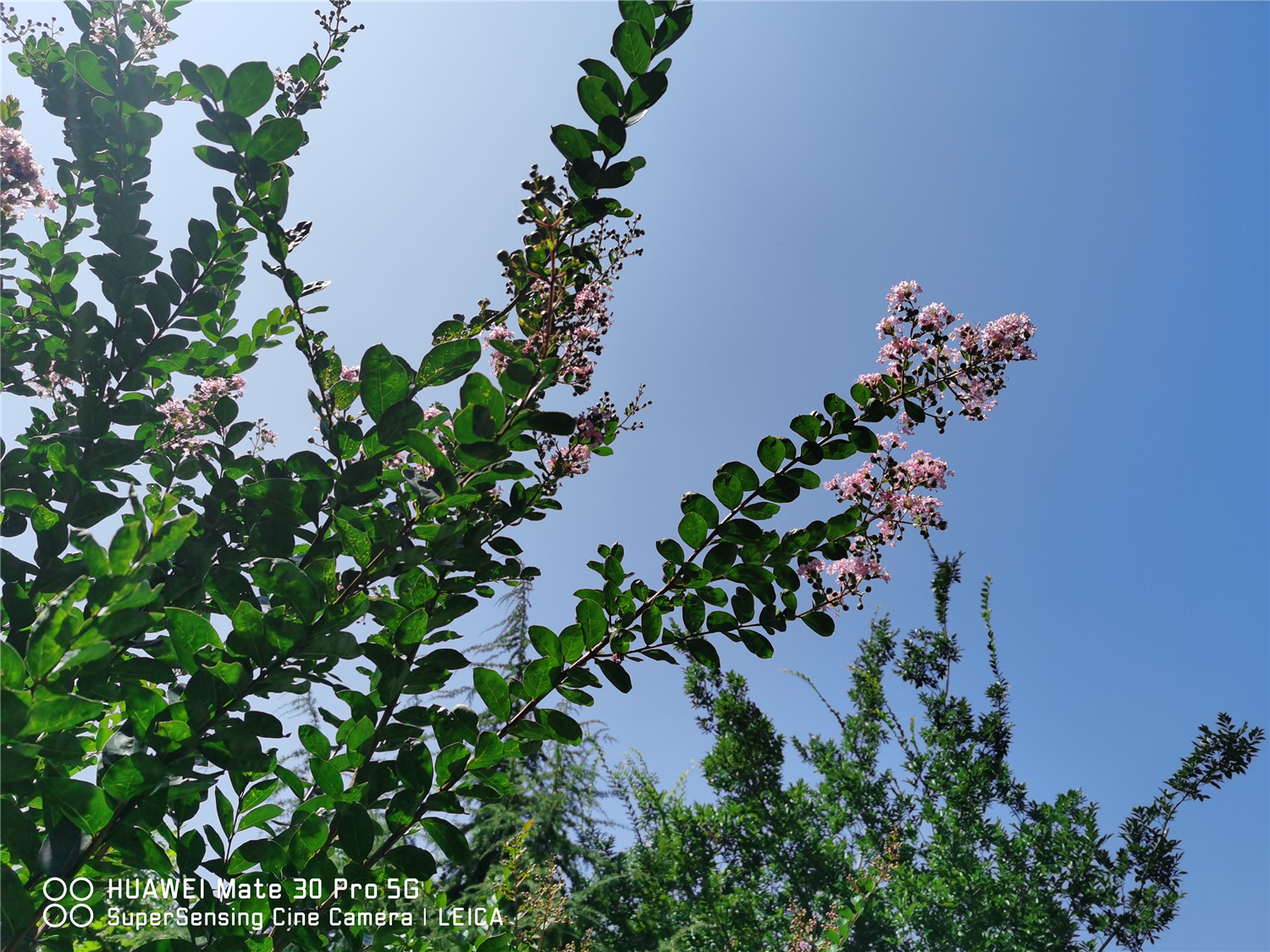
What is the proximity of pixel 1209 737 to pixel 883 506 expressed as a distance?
6444 mm

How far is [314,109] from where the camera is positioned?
1.97 metres

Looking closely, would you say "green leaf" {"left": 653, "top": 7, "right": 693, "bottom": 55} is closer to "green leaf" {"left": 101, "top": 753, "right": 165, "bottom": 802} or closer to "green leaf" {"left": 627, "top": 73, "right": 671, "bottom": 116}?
"green leaf" {"left": 627, "top": 73, "right": 671, "bottom": 116}

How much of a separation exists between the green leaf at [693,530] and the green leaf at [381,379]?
2.00 feet

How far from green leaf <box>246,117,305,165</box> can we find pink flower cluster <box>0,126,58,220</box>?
1.15 metres

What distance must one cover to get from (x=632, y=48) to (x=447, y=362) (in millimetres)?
715

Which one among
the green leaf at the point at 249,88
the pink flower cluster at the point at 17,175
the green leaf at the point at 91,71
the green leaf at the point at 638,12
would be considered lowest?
the green leaf at the point at 638,12

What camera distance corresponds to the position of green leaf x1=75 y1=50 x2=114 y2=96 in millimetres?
1633

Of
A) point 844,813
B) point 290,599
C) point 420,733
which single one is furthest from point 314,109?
point 844,813

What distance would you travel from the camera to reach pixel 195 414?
2.00m

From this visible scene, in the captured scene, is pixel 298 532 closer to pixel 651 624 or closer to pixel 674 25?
pixel 651 624

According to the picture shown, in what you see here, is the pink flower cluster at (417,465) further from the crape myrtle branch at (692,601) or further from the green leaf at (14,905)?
the green leaf at (14,905)

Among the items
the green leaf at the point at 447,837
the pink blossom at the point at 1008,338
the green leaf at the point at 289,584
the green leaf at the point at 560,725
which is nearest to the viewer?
the green leaf at the point at 289,584

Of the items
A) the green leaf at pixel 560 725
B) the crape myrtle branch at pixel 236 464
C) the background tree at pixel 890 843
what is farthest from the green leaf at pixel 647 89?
the background tree at pixel 890 843

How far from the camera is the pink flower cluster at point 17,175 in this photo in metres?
2.10
